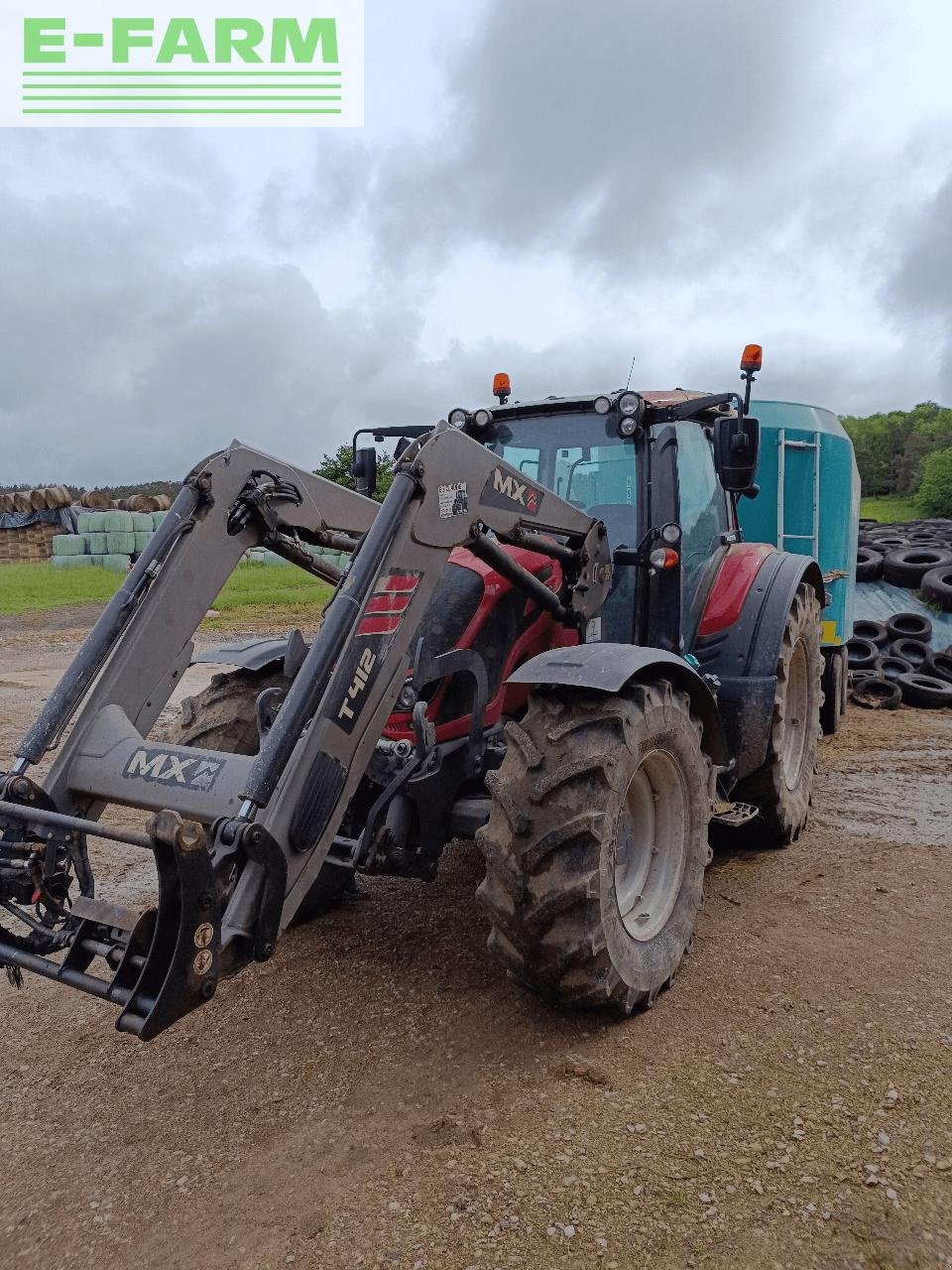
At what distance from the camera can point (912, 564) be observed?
1193 cm

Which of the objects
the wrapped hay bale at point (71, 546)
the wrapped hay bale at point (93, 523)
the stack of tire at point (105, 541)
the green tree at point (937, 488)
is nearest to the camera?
the stack of tire at point (105, 541)

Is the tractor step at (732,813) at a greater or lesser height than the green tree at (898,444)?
lesser

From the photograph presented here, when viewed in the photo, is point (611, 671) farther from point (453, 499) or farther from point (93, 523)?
point (93, 523)

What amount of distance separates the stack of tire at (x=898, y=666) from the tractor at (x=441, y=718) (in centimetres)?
525

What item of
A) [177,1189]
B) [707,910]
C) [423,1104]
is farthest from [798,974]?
[177,1189]

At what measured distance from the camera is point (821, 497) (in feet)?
28.4

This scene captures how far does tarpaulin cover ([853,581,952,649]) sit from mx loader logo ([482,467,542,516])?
8.17 meters

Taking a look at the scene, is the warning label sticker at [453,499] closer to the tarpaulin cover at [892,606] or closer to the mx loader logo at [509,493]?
the mx loader logo at [509,493]

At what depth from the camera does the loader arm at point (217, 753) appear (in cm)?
270

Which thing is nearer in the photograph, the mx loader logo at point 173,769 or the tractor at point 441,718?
the tractor at point 441,718

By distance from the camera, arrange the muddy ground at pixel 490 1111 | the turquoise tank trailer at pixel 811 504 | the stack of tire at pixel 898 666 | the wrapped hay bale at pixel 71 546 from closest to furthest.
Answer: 1. the muddy ground at pixel 490 1111
2. the turquoise tank trailer at pixel 811 504
3. the stack of tire at pixel 898 666
4. the wrapped hay bale at pixel 71 546

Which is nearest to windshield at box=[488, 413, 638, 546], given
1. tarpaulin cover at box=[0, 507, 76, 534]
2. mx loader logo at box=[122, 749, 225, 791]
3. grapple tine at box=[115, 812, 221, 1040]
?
mx loader logo at box=[122, 749, 225, 791]

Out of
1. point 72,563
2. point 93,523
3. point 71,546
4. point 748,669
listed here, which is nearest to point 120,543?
point 72,563

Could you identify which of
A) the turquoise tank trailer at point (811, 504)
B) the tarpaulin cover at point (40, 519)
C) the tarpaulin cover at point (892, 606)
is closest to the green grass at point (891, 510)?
the tarpaulin cover at point (892, 606)
